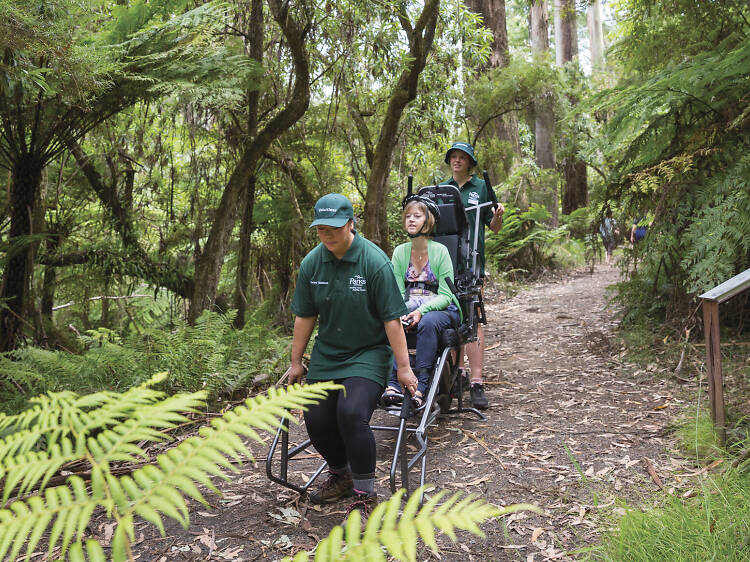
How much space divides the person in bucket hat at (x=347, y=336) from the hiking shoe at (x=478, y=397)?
1.88m

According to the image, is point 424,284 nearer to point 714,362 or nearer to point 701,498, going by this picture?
point 714,362

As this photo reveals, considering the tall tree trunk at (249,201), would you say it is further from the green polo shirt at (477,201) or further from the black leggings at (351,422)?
the black leggings at (351,422)

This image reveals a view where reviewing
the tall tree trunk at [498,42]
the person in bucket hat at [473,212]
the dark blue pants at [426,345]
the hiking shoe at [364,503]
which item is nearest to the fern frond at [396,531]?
the hiking shoe at [364,503]

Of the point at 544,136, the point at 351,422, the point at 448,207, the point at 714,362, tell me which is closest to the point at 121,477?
the point at 351,422

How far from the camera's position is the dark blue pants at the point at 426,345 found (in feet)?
13.9

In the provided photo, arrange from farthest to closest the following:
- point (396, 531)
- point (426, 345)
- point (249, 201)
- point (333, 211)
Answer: point (249, 201), point (426, 345), point (333, 211), point (396, 531)

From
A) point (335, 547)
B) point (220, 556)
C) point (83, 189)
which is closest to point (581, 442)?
point (220, 556)

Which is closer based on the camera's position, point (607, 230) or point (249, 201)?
point (249, 201)

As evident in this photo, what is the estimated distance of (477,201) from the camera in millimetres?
5469

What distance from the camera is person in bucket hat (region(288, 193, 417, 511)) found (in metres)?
3.38

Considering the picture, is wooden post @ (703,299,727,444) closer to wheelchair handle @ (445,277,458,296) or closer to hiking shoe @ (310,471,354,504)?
wheelchair handle @ (445,277,458,296)

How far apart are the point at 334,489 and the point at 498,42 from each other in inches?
412

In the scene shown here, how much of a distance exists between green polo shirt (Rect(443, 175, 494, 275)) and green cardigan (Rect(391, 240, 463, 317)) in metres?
0.68

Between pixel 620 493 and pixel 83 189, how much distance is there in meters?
7.43
